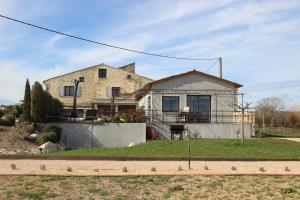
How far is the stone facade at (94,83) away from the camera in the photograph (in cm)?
5481

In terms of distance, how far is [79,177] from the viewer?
13562 mm

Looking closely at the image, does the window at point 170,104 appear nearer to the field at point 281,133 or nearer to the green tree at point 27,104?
the field at point 281,133

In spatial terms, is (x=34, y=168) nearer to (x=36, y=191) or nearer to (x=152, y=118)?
(x=36, y=191)

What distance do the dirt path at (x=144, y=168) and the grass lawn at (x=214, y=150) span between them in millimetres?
2876

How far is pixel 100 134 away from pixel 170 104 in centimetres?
602

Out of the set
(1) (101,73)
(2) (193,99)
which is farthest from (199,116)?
(1) (101,73)

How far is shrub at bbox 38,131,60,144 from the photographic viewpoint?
92.0 ft

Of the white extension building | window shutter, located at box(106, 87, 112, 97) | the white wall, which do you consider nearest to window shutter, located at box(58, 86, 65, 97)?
window shutter, located at box(106, 87, 112, 97)

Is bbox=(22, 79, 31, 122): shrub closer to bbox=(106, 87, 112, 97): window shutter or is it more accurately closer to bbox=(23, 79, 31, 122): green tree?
bbox=(23, 79, 31, 122): green tree

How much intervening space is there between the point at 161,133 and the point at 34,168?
16981 millimetres

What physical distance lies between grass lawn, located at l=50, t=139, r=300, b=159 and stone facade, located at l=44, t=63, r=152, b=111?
2923 cm

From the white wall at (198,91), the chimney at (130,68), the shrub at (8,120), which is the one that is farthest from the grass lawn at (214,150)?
the chimney at (130,68)

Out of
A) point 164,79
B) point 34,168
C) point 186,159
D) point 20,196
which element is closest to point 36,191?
point 20,196

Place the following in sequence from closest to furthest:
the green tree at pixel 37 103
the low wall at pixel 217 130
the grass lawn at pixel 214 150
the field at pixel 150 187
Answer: the field at pixel 150 187
the grass lawn at pixel 214 150
the green tree at pixel 37 103
the low wall at pixel 217 130
